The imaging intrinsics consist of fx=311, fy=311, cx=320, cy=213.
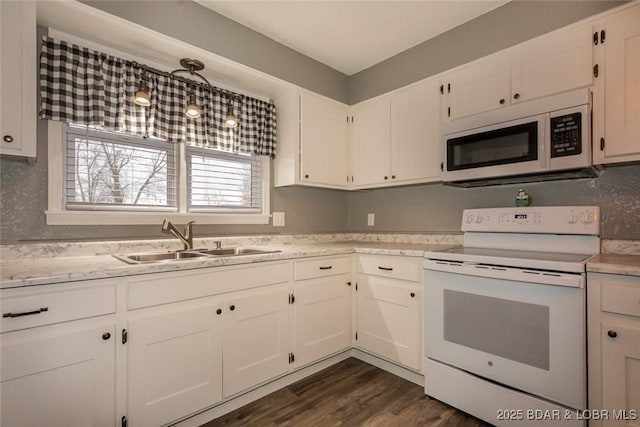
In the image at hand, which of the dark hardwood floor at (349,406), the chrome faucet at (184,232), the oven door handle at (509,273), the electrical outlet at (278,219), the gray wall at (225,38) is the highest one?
the gray wall at (225,38)

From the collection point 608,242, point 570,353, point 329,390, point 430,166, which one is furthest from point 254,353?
point 608,242

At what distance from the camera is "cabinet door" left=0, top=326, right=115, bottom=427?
115 cm

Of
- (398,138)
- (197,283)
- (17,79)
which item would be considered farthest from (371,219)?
(17,79)

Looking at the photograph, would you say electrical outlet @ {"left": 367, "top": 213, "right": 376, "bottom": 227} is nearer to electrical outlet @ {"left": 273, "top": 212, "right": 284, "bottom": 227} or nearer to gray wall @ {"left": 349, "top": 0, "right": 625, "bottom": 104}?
electrical outlet @ {"left": 273, "top": 212, "right": 284, "bottom": 227}

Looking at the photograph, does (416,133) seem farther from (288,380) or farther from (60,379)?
(60,379)

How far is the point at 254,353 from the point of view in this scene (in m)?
1.86

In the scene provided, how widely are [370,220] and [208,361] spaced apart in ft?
6.40

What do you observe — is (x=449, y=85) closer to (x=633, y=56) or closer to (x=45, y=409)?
(x=633, y=56)

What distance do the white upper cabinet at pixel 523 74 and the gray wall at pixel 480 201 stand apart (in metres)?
0.58

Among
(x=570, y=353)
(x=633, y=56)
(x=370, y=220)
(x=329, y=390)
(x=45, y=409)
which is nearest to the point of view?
(x=45, y=409)

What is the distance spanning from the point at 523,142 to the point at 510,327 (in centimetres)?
106

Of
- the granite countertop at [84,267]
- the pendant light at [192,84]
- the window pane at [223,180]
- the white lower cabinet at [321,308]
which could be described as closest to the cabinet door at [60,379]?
the granite countertop at [84,267]

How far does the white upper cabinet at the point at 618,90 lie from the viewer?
158cm

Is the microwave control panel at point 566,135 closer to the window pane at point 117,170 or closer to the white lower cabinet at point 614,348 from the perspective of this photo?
the white lower cabinet at point 614,348
